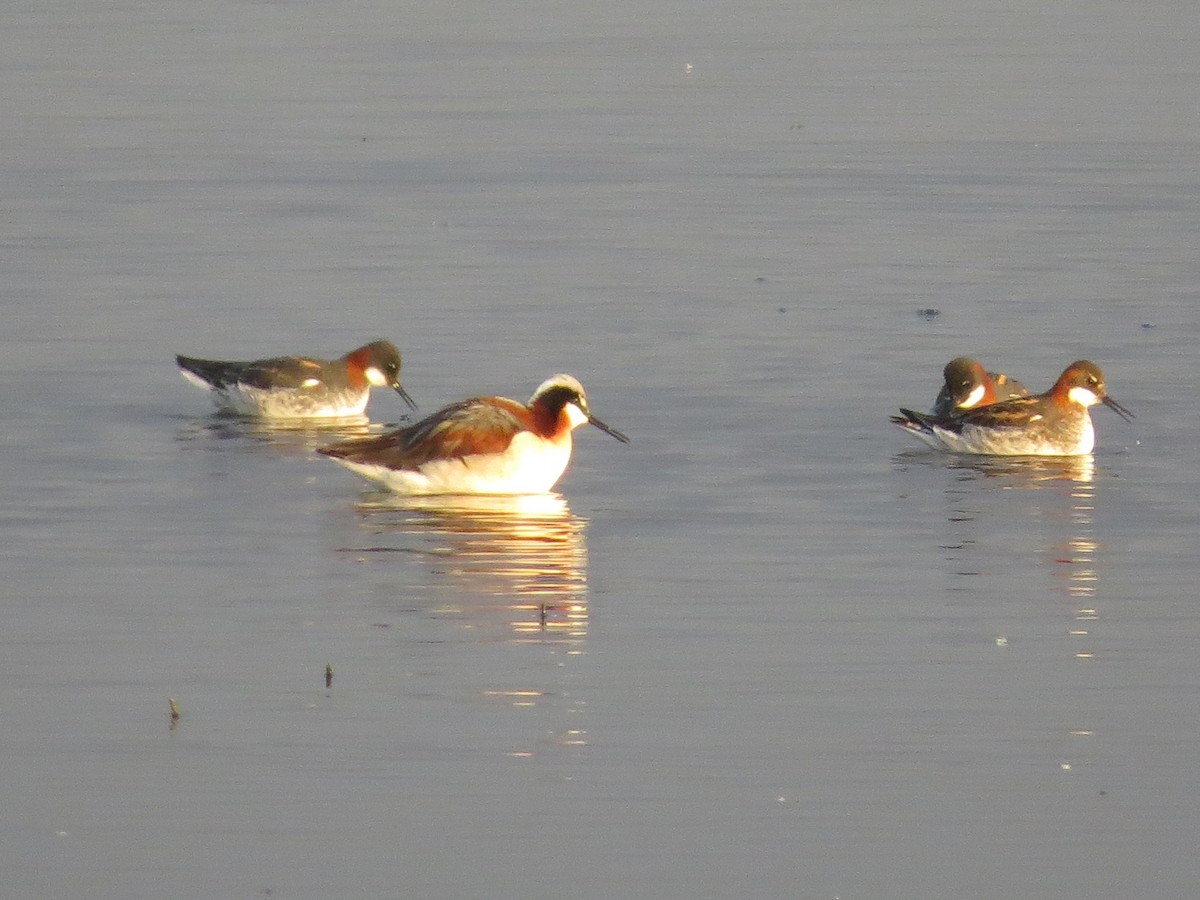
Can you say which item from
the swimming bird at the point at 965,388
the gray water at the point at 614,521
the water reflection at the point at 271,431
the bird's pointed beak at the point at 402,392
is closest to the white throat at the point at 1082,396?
the gray water at the point at 614,521

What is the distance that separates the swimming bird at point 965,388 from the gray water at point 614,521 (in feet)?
1.43

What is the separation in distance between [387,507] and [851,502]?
8.76 ft

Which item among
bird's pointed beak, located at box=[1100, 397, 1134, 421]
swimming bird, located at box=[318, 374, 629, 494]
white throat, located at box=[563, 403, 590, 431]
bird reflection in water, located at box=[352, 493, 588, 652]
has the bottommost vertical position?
bird reflection in water, located at box=[352, 493, 588, 652]

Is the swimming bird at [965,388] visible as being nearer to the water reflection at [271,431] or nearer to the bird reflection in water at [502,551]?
the bird reflection in water at [502,551]

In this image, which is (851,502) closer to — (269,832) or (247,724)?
(247,724)

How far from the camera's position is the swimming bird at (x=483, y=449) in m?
15.3

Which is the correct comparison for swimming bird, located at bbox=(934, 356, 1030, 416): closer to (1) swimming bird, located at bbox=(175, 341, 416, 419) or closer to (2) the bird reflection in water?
(2) the bird reflection in water

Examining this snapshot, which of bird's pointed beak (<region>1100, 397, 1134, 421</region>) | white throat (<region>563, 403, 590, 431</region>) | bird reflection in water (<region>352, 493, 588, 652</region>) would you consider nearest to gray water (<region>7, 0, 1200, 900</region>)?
bird reflection in water (<region>352, 493, 588, 652</region>)

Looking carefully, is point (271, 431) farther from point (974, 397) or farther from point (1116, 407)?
point (1116, 407)

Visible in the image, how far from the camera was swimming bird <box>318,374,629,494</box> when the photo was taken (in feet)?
50.3

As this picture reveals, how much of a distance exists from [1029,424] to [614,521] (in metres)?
3.57

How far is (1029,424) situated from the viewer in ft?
55.1

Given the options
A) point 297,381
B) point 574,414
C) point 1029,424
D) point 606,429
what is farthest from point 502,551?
point 297,381

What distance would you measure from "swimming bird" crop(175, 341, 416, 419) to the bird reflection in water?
9.22 ft
